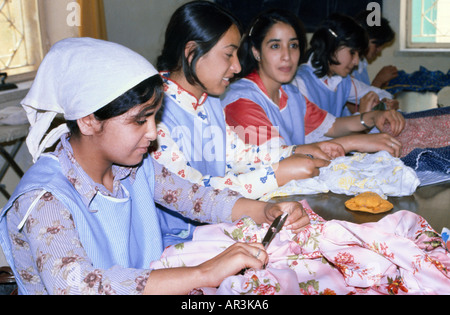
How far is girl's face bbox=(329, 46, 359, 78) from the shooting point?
2.93 meters

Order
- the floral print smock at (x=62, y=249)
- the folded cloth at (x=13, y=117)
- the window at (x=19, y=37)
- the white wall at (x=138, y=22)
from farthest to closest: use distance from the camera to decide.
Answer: the white wall at (x=138, y=22)
the window at (x=19, y=37)
the folded cloth at (x=13, y=117)
the floral print smock at (x=62, y=249)

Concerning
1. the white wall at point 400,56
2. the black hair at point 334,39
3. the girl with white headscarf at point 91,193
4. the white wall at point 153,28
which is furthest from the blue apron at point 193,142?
the white wall at point 400,56

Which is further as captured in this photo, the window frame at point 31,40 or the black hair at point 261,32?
the window frame at point 31,40

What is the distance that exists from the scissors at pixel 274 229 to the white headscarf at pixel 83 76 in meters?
0.48

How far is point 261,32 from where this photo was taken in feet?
8.05

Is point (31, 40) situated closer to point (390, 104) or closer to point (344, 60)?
point (344, 60)

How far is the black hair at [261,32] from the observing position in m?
2.42

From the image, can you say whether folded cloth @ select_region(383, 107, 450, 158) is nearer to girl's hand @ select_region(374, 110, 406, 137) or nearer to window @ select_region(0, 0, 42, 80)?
girl's hand @ select_region(374, 110, 406, 137)

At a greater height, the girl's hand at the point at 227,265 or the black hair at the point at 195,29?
the black hair at the point at 195,29

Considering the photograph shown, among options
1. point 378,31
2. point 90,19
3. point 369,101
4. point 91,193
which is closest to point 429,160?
point 91,193

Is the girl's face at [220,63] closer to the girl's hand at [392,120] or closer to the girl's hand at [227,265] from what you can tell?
the girl's hand at [392,120]

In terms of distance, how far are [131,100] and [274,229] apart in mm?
471

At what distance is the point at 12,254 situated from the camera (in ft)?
3.98

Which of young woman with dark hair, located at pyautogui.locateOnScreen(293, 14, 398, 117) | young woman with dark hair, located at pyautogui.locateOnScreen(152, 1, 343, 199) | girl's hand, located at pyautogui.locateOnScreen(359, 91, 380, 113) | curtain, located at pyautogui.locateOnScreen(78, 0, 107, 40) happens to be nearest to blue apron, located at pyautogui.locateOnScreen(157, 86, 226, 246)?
young woman with dark hair, located at pyautogui.locateOnScreen(152, 1, 343, 199)
